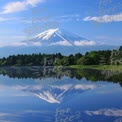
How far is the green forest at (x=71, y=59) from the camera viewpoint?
3.78 metres

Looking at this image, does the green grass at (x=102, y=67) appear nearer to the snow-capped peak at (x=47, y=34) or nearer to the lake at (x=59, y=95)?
the lake at (x=59, y=95)

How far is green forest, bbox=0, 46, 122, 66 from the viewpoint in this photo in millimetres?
3775

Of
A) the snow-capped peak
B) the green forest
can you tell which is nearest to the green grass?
the green forest

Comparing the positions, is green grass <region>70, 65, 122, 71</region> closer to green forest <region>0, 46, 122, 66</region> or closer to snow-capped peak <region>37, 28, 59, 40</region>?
green forest <region>0, 46, 122, 66</region>

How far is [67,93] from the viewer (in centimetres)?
344

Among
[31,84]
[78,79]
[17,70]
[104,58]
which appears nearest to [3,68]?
[17,70]

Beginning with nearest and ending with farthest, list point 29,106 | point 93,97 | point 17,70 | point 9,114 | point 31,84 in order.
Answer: point 9,114
point 29,106
point 93,97
point 31,84
point 17,70

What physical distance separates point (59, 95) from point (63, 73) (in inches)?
22.6

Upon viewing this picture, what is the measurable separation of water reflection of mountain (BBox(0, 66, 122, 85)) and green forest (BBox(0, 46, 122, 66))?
0.07 meters

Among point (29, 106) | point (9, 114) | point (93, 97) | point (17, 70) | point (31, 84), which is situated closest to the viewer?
point (9, 114)

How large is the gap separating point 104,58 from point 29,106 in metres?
1.10

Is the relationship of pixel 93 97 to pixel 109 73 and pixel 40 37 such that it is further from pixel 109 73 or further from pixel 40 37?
pixel 40 37

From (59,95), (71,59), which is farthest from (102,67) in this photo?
(59,95)

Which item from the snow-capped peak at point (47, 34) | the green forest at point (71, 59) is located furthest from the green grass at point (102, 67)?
the snow-capped peak at point (47, 34)
